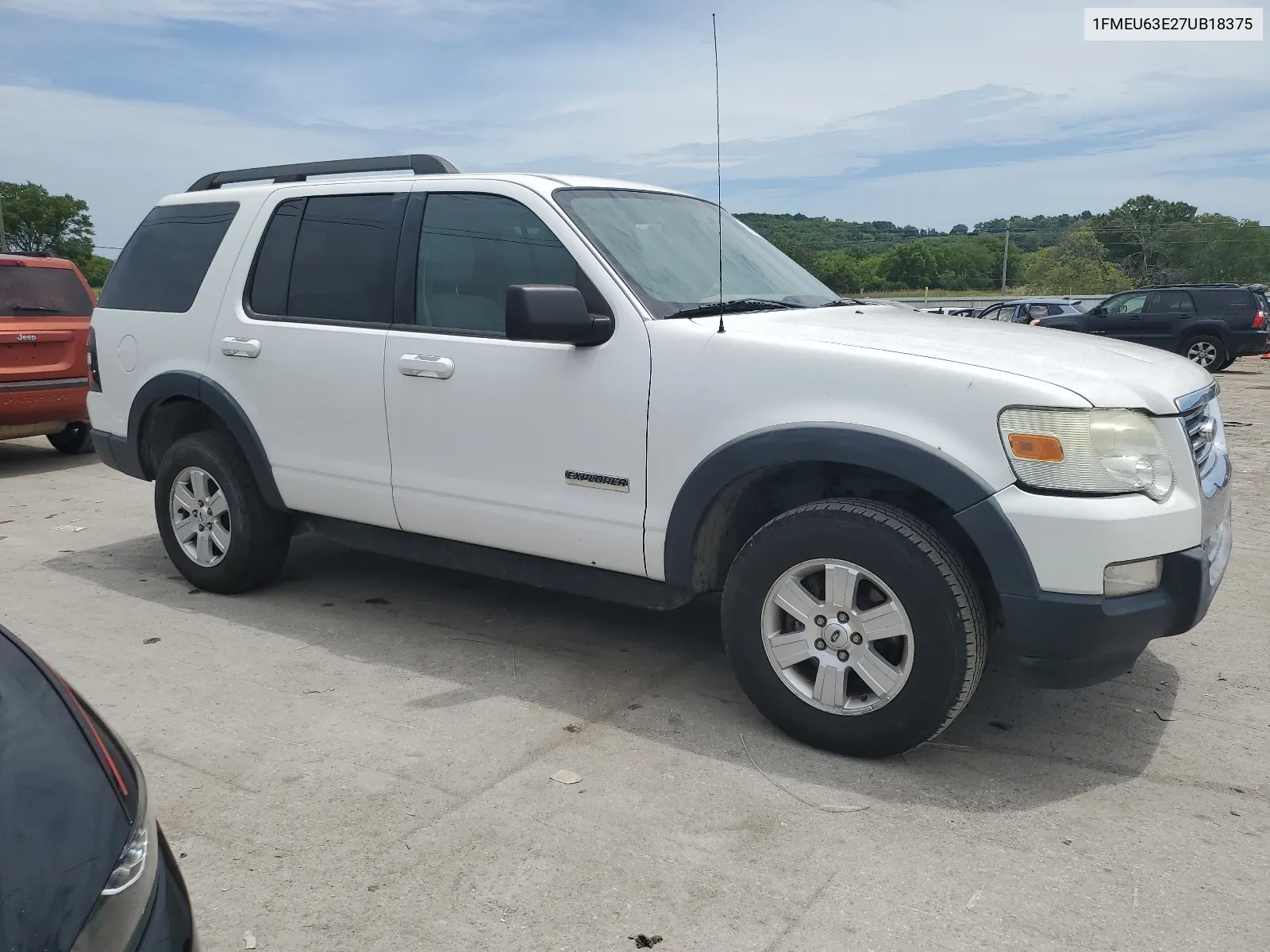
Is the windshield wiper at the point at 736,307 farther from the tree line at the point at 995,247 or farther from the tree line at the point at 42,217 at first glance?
the tree line at the point at 42,217

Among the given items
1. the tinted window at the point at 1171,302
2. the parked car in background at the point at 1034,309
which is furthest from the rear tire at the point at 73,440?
the parked car in background at the point at 1034,309

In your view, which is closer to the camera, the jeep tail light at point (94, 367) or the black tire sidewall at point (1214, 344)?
the jeep tail light at point (94, 367)

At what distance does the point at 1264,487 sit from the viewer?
822cm

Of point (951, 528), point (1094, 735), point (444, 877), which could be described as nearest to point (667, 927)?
point (444, 877)

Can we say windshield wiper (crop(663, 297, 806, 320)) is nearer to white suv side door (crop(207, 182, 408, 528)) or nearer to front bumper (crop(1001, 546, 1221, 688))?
white suv side door (crop(207, 182, 408, 528))

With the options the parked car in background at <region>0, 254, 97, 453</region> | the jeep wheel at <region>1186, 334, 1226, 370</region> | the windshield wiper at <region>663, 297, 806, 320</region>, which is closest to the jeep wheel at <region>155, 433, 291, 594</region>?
the windshield wiper at <region>663, 297, 806, 320</region>

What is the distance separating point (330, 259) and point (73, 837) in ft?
11.3

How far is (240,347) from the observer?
16.5 feet

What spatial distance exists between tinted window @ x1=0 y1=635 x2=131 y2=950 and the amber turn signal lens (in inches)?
95.8

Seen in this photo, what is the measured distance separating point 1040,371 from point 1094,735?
1.34 m

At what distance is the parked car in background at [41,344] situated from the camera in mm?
8852

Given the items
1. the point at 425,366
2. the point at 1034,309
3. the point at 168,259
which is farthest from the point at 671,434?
the point at 1034,309

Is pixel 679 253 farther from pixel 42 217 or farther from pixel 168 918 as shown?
pixel 42 217

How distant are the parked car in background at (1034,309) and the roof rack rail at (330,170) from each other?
22.5m
